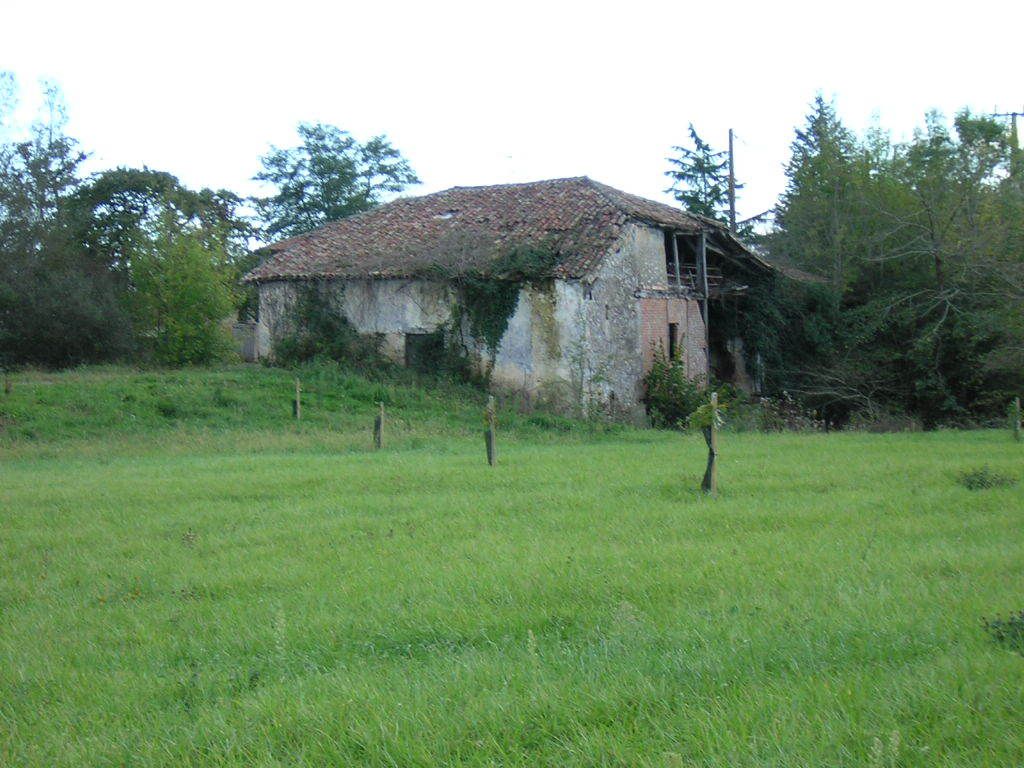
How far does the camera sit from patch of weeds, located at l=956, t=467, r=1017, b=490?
41.0 ft

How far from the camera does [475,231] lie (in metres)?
32.1

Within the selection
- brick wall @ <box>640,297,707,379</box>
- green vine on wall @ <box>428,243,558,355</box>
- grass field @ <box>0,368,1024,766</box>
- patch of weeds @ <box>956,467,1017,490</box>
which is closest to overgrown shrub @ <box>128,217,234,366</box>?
green vine on wall @ <box>428,243,558,355</box>

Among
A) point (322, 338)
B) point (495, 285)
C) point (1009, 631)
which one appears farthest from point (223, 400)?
point (1009, 631)

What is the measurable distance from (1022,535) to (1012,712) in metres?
5.27

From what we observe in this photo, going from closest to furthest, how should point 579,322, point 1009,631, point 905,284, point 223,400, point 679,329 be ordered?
point 1009,631
point 223,400
point 579,322
point 679,329
point 905,284

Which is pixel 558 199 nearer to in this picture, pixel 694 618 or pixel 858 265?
pixel 858 265

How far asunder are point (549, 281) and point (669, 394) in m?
5.01

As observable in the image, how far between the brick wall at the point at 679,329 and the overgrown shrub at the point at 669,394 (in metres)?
0.62

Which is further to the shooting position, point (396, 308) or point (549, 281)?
point (396, 308)

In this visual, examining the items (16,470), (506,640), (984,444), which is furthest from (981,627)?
(16,470)

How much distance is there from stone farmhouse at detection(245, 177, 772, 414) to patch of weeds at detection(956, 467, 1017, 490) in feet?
53.5

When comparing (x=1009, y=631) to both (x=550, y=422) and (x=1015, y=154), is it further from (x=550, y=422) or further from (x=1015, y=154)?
(x=1015, y=154)

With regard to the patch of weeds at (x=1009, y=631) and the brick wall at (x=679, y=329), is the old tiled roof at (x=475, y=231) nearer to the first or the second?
the brick wall at (x=679, y=329)

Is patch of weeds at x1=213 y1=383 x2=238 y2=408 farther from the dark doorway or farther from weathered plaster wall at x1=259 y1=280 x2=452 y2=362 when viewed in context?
weathered plaster wall at x1=259 y1=280 x2=452 y2=362
